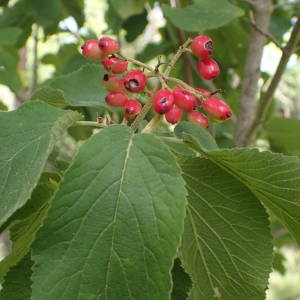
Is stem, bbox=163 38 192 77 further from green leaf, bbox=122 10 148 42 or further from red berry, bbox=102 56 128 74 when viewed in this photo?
green leaf, bbox=122 10 148 42

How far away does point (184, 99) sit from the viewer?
1.44 m

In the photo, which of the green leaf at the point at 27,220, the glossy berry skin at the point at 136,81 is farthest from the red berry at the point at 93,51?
the green leaf at the point at 27,220

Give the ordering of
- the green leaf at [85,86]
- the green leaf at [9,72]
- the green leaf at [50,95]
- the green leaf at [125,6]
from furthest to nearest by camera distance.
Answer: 1. the green leaf at [9,72]
2. the green leaf at [125,6]
3. the green leaf at [85,86]
4. the green leaf at [50,95]

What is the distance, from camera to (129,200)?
128cm

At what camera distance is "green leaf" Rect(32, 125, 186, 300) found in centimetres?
126

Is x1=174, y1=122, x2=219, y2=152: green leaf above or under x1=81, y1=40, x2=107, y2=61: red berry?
under

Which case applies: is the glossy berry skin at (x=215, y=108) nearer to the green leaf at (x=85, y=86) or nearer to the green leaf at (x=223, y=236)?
the green leaf at (x=223, y=236)

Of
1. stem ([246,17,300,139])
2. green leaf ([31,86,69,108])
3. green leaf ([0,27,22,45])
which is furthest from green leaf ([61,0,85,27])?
green leaf ([31,86,69,108])

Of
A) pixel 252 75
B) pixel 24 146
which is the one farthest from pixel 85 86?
pixel 252 75

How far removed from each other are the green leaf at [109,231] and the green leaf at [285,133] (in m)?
1.85

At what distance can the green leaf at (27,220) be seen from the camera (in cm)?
154

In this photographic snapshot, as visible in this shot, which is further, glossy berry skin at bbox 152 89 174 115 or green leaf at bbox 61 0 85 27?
green leaf at bbox 61 0 85 27

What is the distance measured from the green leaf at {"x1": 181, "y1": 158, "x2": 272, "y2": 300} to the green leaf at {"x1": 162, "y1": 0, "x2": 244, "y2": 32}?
971 millimetres

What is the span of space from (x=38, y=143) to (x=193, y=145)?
1.14 feet
